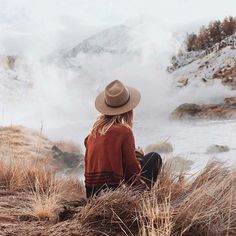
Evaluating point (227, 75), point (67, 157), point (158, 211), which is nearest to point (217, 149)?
point (67, 157)

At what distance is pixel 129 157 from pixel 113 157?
0.36 ft

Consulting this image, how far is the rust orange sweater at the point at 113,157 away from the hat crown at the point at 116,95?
0.73 feet

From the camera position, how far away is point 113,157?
3.62m

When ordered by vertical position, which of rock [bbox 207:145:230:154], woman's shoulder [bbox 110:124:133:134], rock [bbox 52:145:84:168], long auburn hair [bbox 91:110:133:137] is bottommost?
rock [bbox 207:145:230:154]

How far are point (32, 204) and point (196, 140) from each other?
10.2 m

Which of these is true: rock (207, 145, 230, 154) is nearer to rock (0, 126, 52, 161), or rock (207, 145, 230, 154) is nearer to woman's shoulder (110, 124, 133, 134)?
rock (0, 126, 52, 161)

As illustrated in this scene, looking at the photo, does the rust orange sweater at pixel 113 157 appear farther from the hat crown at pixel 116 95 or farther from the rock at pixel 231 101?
the rock at pixel 231 101

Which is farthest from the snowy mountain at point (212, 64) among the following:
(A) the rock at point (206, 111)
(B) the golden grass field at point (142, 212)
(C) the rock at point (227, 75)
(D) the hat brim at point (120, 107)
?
(B) the golden grass field at point (142, 212)

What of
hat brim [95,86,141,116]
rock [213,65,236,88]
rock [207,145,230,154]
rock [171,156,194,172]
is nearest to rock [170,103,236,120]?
rock [213,65,236,88]

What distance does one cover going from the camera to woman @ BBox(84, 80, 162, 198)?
11.9 ft

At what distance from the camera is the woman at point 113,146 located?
142 inches

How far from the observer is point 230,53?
15.6m

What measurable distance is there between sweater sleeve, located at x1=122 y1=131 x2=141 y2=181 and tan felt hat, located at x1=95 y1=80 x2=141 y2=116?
201 mm

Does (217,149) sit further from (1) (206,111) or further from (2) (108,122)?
(2) (108,122)
